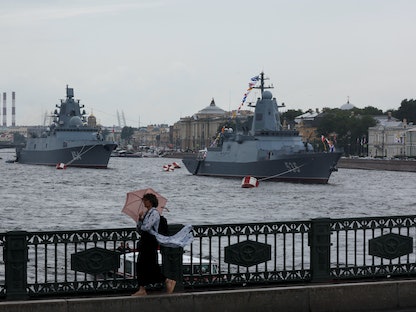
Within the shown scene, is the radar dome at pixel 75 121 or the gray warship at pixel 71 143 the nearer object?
the gray warship at pixel 71 143

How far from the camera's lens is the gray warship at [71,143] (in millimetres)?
129375

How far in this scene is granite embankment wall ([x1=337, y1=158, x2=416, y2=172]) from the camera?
417 feet

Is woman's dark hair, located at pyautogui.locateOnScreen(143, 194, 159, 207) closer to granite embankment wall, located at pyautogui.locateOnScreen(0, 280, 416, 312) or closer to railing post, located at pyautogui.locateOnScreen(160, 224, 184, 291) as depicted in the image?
railing post, located at pyautogui.locateOnScreen(160, 224, 184, 291)

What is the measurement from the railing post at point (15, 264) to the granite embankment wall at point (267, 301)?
0.26 metres

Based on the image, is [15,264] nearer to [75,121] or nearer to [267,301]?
[267,301]

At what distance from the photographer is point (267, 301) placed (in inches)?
471

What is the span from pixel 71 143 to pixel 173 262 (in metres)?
121

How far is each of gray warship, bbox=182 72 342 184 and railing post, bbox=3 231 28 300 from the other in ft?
247

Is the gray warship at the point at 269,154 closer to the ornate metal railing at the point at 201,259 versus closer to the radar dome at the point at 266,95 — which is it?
the radar dome at the point at 266,95

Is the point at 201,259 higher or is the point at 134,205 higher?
the point at 134,205

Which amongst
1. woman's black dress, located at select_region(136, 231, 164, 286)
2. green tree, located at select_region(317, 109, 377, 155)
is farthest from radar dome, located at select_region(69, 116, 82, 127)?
woman's black dress, located at select_region(136, 231, 164, 286)

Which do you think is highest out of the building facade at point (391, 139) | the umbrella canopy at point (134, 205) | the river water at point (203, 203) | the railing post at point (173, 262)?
the building facade at point (391, 139)

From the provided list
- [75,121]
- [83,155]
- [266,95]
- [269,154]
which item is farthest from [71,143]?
[269,154]

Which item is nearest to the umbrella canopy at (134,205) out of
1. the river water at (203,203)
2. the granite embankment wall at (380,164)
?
the river water at (203,203)
